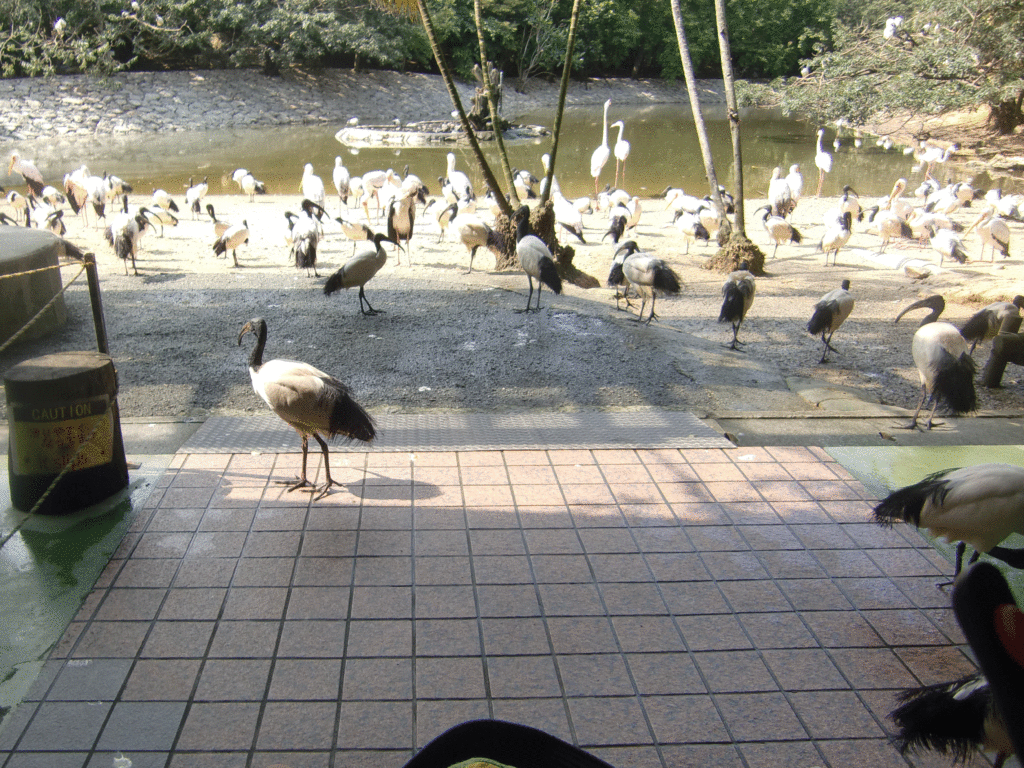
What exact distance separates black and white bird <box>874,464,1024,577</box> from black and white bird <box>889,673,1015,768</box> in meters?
1.22

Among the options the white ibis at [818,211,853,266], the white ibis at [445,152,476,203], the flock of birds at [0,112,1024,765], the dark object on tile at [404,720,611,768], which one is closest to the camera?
the dark object on tile at [404,720,611,768]

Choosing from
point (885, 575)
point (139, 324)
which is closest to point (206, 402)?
Answer: point (139, 324)

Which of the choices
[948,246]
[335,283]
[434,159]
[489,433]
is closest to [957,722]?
[489,433]

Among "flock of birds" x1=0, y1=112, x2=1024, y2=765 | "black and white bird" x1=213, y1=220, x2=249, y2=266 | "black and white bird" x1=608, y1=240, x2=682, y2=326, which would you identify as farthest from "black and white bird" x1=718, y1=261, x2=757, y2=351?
"black and white bird" x1=213, y1=220, x2=249, y2=266

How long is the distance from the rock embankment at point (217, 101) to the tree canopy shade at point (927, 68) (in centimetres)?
1766

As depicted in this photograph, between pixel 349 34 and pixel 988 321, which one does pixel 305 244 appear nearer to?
pixel 988 321

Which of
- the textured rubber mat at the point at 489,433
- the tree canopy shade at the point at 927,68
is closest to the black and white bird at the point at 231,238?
the textured rubber mat at the point at 489,433

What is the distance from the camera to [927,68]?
639 inches

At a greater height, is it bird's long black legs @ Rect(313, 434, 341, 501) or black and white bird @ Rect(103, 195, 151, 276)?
black and white bird @ Rect(103, 195, 151, 276)

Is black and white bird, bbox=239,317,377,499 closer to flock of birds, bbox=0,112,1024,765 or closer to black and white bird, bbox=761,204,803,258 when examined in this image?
flock of birds, bbox=0,112,1024,765

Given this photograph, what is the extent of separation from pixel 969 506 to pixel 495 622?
227 cm

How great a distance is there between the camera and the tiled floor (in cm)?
281

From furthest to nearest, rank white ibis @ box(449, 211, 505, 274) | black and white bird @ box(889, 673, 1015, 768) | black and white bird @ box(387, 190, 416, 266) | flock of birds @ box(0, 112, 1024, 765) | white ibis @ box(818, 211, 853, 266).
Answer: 1. white ibis @ box(818, 211, 853, 266)
2. black and white bird @ box(387, 190, 416, 266)
3. white ibis @ box(449, 211, 505, 274)
4. flock of birds @ box(0, 112, 1024, 765)
5. black and white bird @ box(889, 673, 1015, 768)

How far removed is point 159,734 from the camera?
9.07ft
